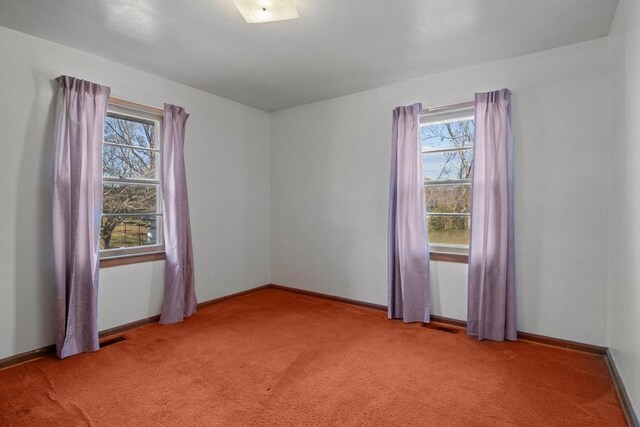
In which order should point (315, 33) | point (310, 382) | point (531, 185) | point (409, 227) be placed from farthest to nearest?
point (409, 227), point (531, 185), point (315, 33), point (310, 382)

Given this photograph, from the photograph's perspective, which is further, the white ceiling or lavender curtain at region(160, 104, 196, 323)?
lavender curtain at region(160, 104, 196, 323)

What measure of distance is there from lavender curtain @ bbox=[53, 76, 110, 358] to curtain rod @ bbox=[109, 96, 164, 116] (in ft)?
0.85

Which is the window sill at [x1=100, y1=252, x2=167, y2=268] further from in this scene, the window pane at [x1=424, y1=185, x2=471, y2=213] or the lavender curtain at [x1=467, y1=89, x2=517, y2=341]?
the lavender curtain at [x1=467, y1=89, x2=517, y2=341]

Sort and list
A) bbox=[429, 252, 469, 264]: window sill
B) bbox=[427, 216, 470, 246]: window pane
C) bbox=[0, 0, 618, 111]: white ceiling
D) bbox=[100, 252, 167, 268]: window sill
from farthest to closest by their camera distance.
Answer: bbox=[427, 216, 470, 246]: window pane, bbox=[429, 252, 469, 264]: window sill, bbox=[100, 252, 167, 268]: window sill, bbox=[0, 0, 618, 111]: white ceiling

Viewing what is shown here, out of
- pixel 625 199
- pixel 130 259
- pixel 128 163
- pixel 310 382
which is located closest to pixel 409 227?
pixel 625 199

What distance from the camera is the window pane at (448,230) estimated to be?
345cm

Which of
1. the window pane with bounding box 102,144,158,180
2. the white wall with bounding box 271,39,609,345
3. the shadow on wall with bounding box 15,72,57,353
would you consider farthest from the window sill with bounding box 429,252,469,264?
the shadow on wall with bounding box 15,72,57,353

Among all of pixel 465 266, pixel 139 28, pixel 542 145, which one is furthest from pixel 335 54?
pixel 465 266

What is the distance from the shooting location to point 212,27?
2529 millimetres

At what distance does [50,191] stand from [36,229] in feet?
1.04

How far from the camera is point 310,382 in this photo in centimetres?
230

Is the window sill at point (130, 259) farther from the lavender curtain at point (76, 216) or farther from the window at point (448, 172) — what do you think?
the window at point (448, 172)

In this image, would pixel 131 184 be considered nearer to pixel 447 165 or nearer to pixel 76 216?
pixel 76 216

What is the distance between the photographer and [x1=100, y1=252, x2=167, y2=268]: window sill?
3117 mm
